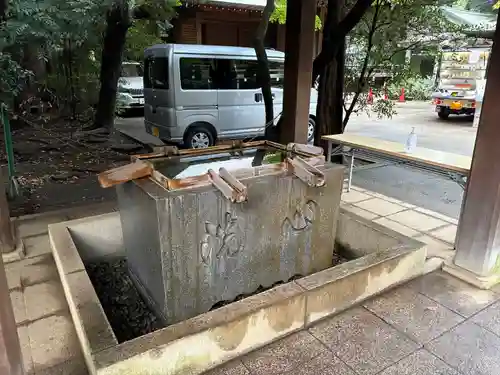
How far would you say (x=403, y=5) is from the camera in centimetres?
657

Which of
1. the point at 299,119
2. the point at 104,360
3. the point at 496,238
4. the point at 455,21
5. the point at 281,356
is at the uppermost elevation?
the point at 455,21

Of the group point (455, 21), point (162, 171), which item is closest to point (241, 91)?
point (455, 21)

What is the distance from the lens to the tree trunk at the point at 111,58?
27.8 feet

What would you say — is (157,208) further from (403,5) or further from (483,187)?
(403,5)

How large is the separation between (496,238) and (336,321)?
4.57ft

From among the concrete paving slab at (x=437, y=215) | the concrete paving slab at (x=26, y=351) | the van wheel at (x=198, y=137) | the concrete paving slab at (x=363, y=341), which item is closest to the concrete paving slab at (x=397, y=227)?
the concrete paving slab at (x=437, y=215)

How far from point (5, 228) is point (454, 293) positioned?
3553mm

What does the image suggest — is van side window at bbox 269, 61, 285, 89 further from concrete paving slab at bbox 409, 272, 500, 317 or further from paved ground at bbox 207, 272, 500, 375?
paved ground at bbox 207, 272, 500, 375

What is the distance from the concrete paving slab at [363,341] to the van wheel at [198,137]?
6180 millimetres

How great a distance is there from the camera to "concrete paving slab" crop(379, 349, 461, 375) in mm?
2113

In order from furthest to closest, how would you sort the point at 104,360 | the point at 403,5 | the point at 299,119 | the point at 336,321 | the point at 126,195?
the point at 403,5, the point at 299,119, the point at 126,195, the point at 336,321, the point at 104,360

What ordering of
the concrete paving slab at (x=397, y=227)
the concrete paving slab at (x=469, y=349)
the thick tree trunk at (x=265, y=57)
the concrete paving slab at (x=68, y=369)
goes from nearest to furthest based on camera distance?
the concrete paving slab at (x=68, y=369) < the concrete paving slab at (x=469, y=349) < the concrete paving slab at (x=397, y=227) < the thick tree trunk at (x=265, y=57)

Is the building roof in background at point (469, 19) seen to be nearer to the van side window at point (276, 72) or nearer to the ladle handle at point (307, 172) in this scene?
the van side window at point (276, 72)

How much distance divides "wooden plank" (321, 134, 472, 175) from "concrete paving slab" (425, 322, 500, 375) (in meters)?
1.44
